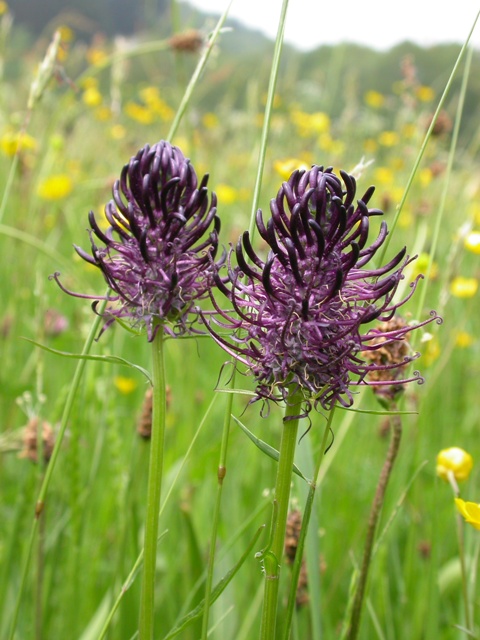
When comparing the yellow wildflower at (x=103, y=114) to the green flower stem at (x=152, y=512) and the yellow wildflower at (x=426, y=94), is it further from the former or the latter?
the green flower stem at (x=152, y=512)

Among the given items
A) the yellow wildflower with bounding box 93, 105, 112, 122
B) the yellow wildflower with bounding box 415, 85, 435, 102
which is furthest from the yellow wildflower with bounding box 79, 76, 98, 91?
the yellow wildflower with bounding box 415, 85, 435, 102

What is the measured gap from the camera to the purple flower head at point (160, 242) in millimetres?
1061

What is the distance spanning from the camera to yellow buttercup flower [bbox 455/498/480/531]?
1.06 meters

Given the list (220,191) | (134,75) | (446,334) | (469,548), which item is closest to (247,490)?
(469,548)

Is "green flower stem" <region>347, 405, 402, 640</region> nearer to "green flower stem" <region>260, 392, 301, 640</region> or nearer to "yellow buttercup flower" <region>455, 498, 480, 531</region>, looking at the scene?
"yellow buttercup flower" <region>455, 498, 480, 531</region>

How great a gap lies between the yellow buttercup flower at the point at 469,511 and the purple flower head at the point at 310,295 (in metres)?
0.28

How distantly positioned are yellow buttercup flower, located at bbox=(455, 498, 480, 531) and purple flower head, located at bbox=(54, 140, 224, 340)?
1.78ft

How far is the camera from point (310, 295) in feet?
3.04

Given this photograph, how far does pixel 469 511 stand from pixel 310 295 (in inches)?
19.3

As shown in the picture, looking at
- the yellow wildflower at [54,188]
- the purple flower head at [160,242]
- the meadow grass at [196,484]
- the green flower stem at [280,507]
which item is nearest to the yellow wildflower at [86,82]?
the meadow grass at [196,484]

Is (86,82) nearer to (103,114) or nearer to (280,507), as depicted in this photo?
(103,114)

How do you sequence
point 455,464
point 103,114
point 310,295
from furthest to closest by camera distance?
point 103,114 → point 455,464 → point 310,295

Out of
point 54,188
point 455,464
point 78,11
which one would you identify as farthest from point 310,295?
point 78,11

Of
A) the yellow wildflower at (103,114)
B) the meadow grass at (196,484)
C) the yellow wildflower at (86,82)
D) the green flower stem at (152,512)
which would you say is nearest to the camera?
the green flower stem at (152,512)
